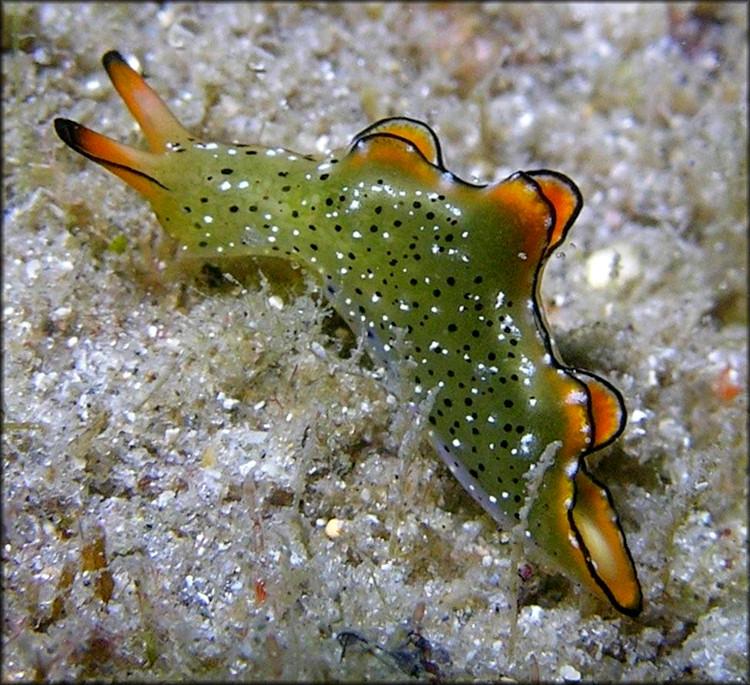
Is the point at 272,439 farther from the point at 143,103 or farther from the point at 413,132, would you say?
the point at 143,103

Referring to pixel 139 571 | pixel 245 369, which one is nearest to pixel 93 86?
pixel 245 369

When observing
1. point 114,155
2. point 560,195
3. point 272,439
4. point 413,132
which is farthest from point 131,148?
point 560,195

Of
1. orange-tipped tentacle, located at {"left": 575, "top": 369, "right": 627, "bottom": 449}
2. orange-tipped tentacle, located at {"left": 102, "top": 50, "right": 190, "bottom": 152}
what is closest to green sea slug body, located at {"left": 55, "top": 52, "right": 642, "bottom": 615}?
orange-tipped tentacle, located at {"left": 575, "top": 369, "right": 627, "bottom": 449}

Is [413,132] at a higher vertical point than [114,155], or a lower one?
higher

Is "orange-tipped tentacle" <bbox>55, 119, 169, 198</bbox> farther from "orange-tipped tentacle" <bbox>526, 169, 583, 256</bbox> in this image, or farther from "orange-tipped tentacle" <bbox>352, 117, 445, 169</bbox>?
"orange-tipped tentacle" <bbox>526, 169, 583, 256</bbox>

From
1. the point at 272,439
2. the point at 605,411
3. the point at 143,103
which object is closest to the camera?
the point at 605,411

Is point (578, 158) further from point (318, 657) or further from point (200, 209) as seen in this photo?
point (318, 657)

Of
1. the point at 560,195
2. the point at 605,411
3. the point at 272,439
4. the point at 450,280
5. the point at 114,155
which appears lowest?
the point at 272,439

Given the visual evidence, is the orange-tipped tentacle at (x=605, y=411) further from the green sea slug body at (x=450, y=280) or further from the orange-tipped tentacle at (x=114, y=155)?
the orange-tipped tentacle at (x=114, y=155)
